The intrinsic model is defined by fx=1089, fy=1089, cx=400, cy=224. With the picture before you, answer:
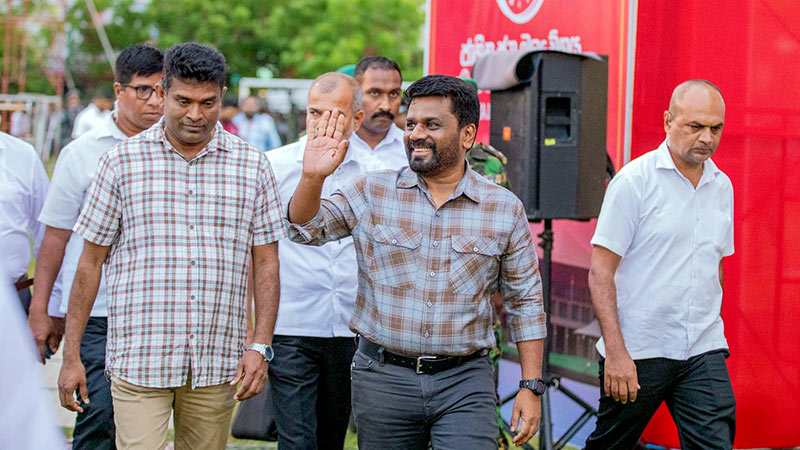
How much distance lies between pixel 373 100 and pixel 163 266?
1897 millimetres

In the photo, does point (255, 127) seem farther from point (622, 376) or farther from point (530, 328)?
point (530, 328)

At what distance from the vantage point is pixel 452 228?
4.08 meters

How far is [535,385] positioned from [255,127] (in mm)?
13159

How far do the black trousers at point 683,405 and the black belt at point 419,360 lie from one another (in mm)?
→ 1256

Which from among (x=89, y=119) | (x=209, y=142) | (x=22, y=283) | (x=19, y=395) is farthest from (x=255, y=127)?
(x=19, y=395)

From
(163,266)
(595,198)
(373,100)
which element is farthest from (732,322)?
(163,266)

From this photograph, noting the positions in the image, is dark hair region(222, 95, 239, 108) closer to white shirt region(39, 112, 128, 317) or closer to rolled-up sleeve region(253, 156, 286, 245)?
white shirt region(39, 112, 128, 317)

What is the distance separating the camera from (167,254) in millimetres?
4145

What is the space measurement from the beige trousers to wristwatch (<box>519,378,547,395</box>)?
116cm

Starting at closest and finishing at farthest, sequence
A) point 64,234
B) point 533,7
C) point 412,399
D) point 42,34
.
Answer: point 412,399 < point 64,234 < point 533,7 < point 42,34

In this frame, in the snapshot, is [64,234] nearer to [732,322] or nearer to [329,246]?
[329,246]

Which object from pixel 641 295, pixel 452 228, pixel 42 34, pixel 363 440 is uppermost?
pixel 42 34

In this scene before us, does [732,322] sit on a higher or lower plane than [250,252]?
lower

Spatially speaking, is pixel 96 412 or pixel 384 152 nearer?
pixel 96 412
